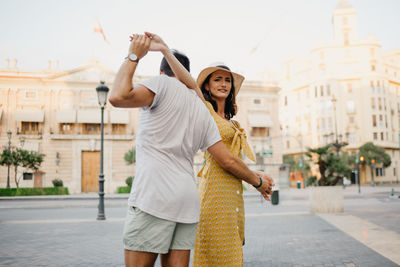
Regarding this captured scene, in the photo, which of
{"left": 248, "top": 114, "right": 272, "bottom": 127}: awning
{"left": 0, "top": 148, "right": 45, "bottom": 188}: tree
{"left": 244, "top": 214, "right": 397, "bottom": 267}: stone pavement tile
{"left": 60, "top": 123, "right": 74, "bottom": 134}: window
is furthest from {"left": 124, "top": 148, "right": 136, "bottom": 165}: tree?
{"left": 244, "top": 214, "right": 397, "bottom": 267}: stone pavement tile

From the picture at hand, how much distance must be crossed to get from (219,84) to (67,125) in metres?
39.3

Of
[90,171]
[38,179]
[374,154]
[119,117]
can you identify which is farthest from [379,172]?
[38,179]

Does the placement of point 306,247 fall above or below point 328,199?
below

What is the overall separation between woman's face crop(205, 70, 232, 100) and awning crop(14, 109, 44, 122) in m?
39.0

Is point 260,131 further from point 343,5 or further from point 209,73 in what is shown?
point 209,73

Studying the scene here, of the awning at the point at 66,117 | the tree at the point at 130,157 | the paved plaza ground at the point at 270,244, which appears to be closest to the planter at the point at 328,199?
the paved plaza ground at the point at 270,244

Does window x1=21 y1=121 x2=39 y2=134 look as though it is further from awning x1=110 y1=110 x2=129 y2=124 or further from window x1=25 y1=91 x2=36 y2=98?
awning x1=110 y1=110 x2=129 y2=124

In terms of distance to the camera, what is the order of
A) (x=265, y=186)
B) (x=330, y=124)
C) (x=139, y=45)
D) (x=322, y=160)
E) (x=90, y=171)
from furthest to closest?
(x=330, y=124)
(x=90, y=171)
(x=322, y=160)
(x=265, y=186)
(x=139, y=45)

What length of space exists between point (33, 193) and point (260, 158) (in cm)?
2243

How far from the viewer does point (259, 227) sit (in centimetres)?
916

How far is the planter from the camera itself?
39.1 feet

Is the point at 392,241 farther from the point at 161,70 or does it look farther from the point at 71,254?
the point at 161,70

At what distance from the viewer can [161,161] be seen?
75.3 inches

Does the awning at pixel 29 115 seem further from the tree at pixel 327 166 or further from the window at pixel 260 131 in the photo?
the tree at pixel 327 166
